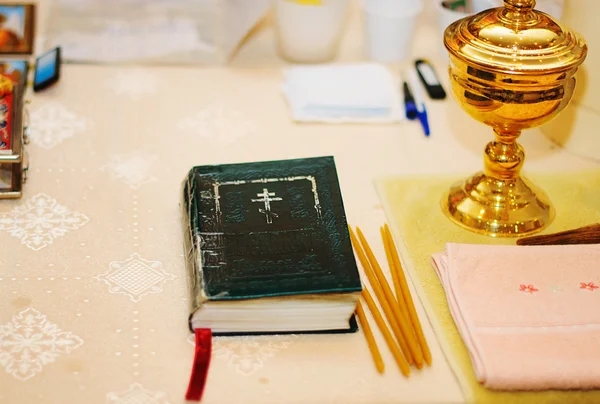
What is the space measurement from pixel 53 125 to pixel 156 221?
11.1 inches

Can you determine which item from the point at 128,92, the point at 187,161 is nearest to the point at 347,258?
the point at 187,161

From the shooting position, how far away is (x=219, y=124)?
3.60 feet

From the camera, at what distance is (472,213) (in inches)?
35.5

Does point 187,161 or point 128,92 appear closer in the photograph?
point 187,161

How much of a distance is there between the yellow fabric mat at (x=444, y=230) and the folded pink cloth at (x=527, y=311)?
11 millimetres

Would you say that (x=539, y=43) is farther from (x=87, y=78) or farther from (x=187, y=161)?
(x=87, y=78)

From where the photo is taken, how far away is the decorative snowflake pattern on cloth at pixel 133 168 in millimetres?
960

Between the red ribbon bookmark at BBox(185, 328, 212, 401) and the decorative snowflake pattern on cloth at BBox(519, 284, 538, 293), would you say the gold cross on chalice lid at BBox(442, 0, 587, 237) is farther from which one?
the red ribbon bookmark at BBox(185, 328, 212, 401)

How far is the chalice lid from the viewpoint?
78 cm

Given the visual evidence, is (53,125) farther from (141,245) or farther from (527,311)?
(527,311)

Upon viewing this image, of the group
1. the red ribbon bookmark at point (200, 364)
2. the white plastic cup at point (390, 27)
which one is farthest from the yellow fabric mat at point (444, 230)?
the white plastic cup at point (390, 27)

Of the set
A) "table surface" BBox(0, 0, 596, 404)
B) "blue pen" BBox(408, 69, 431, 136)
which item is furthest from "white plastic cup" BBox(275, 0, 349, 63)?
"blue pen" BBox(408, 69, 431, 136)

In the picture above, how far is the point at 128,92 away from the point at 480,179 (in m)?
0.55

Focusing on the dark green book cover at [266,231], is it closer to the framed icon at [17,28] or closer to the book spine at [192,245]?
the book spine at [192,245]
